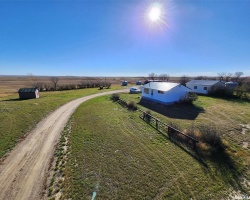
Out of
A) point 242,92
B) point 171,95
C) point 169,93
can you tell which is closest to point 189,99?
point 171,95

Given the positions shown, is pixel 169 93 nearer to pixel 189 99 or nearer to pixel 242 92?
pixel 189 99

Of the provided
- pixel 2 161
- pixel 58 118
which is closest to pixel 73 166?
pixel 2 161

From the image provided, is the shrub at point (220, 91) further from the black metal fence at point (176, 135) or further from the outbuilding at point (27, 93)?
the outbuilding at point (27, 93)

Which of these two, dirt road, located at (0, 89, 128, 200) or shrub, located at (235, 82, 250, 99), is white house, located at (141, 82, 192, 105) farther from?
dirt road, located at (0, 89, 128, 200)

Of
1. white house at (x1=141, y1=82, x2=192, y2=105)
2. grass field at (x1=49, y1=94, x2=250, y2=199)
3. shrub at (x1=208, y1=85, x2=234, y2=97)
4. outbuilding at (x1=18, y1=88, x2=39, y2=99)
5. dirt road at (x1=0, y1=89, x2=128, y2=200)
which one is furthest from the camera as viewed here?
shrub at (x1=208, y1=85, x2=234, y2=97)

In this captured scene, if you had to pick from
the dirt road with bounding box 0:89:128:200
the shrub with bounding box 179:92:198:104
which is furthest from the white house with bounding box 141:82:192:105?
the dirt road with bounding box 0:89:128:200
